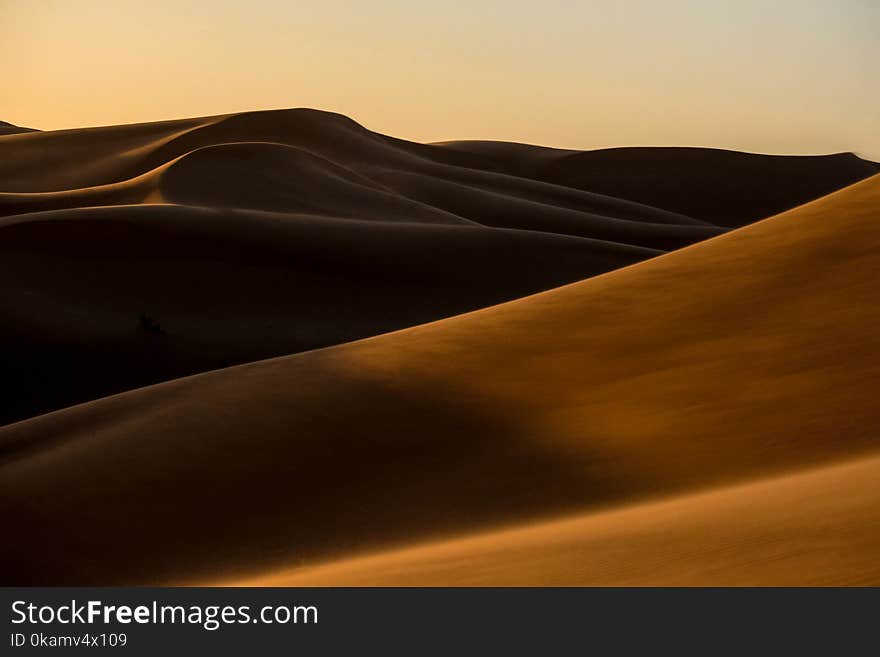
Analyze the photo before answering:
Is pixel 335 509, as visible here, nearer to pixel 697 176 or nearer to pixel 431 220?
pixel 431 220

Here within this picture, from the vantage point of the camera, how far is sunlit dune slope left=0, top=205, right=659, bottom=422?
23703mm

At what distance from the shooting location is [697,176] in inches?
3652

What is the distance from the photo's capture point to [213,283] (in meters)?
29.5

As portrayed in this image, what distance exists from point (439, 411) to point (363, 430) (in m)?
0.67

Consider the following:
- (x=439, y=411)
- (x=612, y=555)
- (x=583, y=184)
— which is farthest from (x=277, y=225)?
(x=583, y=184)

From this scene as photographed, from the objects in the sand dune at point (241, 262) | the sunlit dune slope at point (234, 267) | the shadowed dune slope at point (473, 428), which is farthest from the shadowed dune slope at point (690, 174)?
the shadowed dune slope at point (473, 428)

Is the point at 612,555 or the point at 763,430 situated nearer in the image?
the point at 612,555

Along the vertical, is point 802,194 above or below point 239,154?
above

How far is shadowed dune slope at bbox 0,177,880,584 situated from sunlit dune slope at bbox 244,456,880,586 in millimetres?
181

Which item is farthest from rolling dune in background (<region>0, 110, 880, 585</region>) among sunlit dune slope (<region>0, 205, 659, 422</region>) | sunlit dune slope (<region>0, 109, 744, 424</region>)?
sunlit dune slope (<region>0, 109, 744, 424</region>)

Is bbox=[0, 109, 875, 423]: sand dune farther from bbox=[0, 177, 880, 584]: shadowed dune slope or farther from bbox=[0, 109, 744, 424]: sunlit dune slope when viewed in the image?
bbox=[0, 177, 880, 584]: shadowed dune slope

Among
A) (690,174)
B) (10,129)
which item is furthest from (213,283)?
(10,129)

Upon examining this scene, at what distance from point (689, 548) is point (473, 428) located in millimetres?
4333
